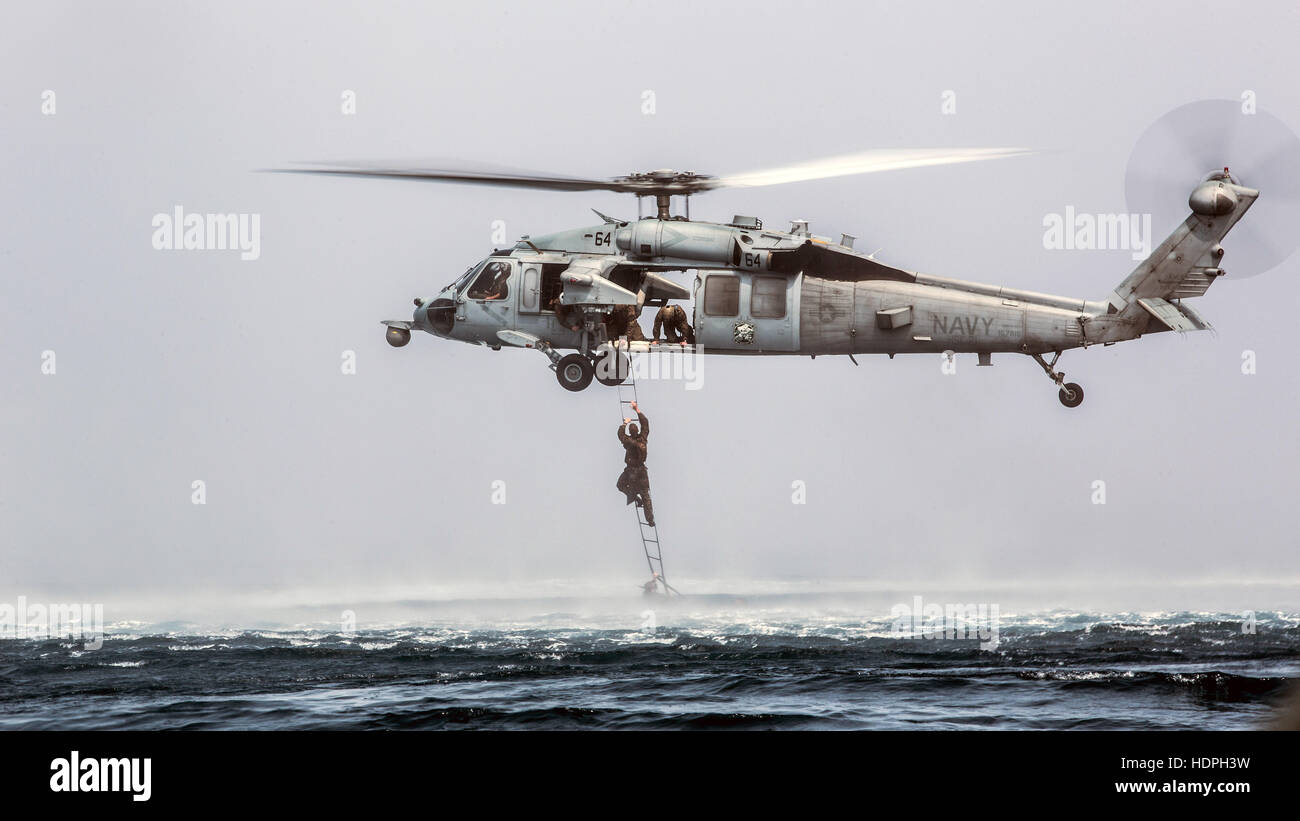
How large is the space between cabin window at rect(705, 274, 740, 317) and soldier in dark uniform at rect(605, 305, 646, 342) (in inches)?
95.4

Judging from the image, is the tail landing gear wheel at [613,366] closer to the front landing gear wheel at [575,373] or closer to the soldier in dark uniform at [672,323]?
the front landing gear wheel at [575,373]

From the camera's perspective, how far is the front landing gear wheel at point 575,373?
1459 inches

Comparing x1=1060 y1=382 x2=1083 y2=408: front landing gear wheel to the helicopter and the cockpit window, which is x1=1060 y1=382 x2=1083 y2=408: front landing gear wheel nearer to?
the helicopter

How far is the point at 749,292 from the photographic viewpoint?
117 ft

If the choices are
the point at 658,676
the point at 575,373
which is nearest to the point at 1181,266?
the point at 575,373

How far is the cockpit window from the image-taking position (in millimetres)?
37562

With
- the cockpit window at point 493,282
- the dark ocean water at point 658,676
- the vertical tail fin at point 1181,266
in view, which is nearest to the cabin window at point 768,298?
the cockpit window at point 493,282

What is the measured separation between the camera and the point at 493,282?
3772 centimetres

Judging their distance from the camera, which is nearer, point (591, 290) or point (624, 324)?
point (591, 290)

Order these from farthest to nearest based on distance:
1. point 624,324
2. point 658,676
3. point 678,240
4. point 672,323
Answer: point 658,676
point 672,323
point 624,324
point 678,240

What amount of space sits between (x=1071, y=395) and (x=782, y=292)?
7.67 meters

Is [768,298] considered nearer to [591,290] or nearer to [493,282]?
[591,290]
